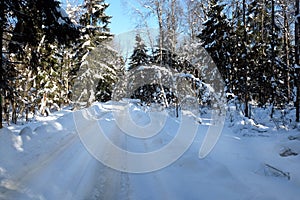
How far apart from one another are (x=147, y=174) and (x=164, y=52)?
19.8 metres

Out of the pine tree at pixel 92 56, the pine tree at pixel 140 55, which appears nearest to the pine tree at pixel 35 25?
Result: the pine tree at pixel 92 56

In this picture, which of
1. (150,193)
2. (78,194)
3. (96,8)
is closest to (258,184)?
(150,193)

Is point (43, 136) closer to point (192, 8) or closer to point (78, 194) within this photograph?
point (78, 194)

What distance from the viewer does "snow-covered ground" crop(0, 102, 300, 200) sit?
383cm

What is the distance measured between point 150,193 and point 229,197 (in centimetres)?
123

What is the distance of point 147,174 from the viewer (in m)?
4.71

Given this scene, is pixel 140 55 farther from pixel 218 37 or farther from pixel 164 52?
pixel 218 37

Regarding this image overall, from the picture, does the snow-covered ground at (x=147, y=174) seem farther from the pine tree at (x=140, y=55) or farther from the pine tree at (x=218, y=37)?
the pine tree at (x=140, y=55)

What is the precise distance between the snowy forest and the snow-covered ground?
2.14m

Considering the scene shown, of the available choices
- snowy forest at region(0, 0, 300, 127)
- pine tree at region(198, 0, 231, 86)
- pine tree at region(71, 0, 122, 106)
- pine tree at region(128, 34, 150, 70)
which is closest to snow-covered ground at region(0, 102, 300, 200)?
snowy forest at region(0, 0, 300, 127)

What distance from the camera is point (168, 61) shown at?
22.3 metres

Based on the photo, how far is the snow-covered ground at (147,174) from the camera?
12.6 feet

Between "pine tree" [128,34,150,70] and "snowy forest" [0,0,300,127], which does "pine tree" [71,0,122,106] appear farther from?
"pine tree" [128,34,150,70]

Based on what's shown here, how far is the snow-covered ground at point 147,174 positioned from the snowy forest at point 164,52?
2.14 m
